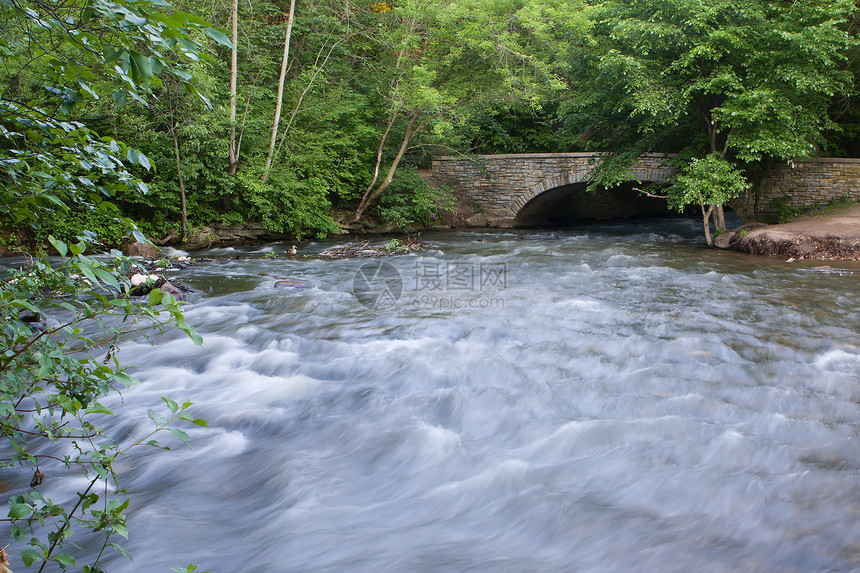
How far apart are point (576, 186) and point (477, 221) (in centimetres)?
349

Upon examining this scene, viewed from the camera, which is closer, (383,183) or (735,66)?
(735,66)

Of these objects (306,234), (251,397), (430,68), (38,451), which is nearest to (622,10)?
(430,68)

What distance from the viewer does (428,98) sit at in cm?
1502

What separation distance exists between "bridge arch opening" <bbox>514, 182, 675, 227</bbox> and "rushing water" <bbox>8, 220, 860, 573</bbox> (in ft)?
39.7

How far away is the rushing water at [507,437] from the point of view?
325 cm

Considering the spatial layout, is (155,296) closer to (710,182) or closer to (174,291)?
(174,291)

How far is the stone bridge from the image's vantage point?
14047mm

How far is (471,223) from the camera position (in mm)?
19859

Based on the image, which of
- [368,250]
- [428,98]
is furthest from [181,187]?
[428,98]

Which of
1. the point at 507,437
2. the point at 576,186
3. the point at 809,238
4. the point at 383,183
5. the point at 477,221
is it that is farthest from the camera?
the point at 477,221

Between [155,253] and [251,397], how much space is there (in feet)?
27.2
